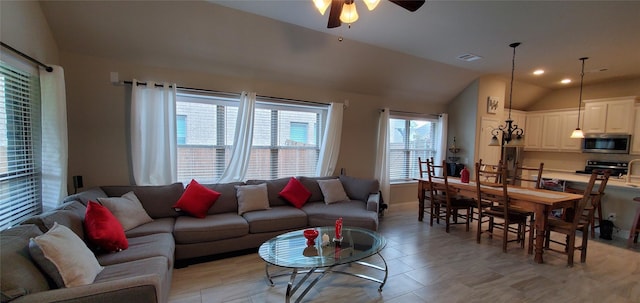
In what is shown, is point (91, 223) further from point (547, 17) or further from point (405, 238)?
point (547, 17)

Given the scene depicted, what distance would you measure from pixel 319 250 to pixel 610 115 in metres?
6.33

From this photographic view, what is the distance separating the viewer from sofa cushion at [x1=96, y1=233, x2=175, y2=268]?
2078 mm

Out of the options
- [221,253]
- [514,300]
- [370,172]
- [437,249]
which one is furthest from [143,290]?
[370,172]

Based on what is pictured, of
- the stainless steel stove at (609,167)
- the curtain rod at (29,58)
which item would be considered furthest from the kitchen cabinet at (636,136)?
the curtain rod at (29,58)

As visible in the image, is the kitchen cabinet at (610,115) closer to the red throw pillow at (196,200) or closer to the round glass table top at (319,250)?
the round glass table top at (319,250)

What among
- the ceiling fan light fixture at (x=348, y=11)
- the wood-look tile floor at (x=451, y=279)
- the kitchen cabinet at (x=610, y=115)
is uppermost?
the ceiling fan light fixture at (x=348, y=11)

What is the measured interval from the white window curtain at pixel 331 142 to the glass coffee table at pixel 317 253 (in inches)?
71.3

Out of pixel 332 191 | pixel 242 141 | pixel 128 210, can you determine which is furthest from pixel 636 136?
pixel 128 210

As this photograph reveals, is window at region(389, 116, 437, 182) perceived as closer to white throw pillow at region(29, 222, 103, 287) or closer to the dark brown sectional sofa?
the dark brown sectional sofa

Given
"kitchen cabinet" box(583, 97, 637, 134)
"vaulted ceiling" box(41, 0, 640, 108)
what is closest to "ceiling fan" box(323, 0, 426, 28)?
"vaulted ceiling" box(41, 0, 640, 108)

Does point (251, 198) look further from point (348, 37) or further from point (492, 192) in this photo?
point (492, 192)

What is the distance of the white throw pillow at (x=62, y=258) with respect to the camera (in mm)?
1489

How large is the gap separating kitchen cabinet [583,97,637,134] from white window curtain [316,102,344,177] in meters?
5.10

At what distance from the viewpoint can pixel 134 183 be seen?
3.40 meters
